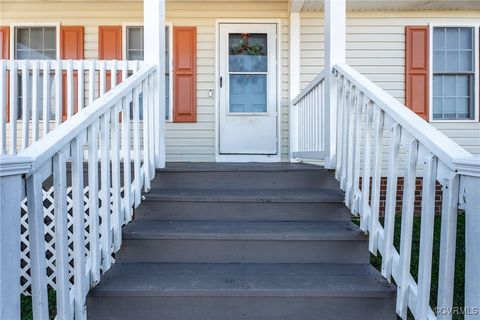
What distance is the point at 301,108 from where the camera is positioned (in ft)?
15.2

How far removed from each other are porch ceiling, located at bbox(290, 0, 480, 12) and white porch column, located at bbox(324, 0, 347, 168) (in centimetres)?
196

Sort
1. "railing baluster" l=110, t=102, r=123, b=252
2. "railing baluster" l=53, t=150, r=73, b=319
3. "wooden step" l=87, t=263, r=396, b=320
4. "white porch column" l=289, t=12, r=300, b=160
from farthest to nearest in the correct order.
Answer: "white porch column" l=289, t=12, r=300, b=160 → "railing baluster" l=110, t=102, r=123, b=252 → "wooden step" l=87, t=263, r=396, b=320 → "railing baluster" l=53, t=150, r=73, b=319

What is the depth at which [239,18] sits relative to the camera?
17.3 ft

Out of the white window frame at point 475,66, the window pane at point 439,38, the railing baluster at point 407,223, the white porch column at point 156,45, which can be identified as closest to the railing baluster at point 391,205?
the railing baluster at point 407,223

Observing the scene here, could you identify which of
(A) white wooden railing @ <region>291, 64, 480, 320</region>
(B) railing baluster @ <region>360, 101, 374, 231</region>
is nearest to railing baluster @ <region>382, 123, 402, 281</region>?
(A) white wooden railing @ <region>291, 64, 480, 320</region>

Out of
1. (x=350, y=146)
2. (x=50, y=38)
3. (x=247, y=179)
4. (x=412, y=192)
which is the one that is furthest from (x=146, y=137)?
(x=50, y=38)

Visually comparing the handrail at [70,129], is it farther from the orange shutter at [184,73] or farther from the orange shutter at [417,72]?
the orange shutter at [417,72]

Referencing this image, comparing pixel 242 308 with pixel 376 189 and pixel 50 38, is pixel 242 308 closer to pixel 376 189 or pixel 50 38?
pixel 376 189

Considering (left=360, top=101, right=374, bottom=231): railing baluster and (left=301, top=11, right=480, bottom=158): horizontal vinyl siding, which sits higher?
(left=301, top=11, right=480, bottom=158): horizontal vinyl siding

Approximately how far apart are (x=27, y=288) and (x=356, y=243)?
107 inches

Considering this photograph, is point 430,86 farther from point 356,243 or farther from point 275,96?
point 356,243

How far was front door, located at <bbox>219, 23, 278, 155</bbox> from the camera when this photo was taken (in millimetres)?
5316

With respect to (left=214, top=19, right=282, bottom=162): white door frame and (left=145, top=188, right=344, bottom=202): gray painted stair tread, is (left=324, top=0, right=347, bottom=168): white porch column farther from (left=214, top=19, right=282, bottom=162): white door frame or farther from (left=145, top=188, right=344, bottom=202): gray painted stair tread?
(left=214, top=19, right=282, bottom=162): white door frame

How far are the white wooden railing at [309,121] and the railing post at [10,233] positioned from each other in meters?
2.48
